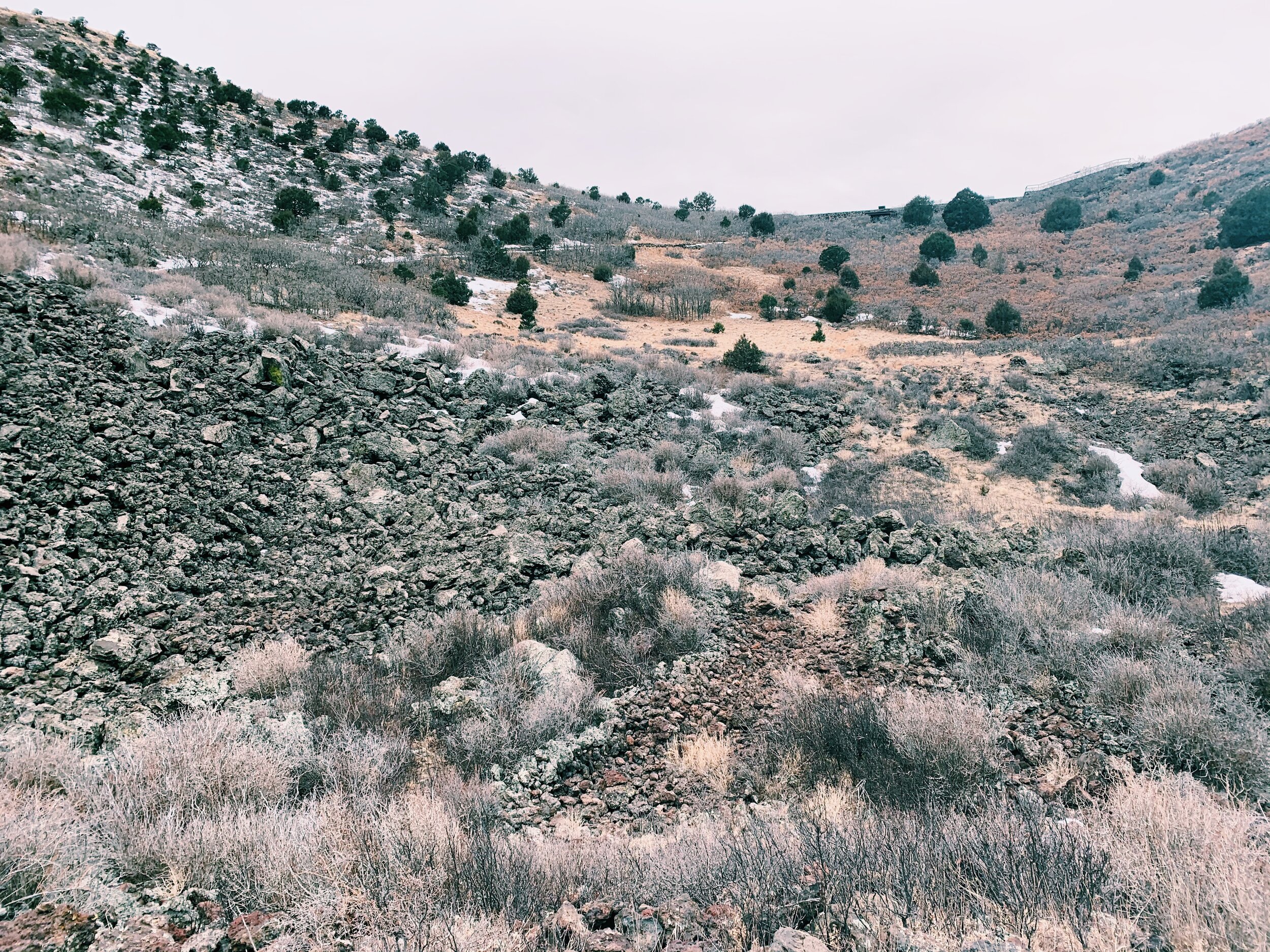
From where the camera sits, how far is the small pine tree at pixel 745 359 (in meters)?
18.6

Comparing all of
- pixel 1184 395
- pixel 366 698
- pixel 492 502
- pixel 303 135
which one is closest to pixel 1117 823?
pixel 366 698

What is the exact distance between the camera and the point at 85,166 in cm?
2203

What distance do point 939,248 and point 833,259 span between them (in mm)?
8110

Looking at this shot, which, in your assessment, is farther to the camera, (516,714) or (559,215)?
(559,215)

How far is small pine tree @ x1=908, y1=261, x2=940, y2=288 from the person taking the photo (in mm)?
33344

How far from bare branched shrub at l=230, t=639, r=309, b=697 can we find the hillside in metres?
0.04

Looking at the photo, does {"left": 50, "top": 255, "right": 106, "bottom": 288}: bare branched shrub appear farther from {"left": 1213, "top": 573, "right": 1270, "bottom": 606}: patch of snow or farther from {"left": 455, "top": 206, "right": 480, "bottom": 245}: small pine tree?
{"left": 455, "top": 206, "right": 480, "bottom": 245}: small pine tree

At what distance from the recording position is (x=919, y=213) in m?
46.6

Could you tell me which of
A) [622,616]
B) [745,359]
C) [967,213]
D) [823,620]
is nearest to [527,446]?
[622,616]

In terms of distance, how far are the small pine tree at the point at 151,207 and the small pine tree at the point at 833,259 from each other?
110 ft

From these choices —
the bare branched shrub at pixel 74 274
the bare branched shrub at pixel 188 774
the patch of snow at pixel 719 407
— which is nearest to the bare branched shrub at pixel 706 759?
the bare branched shrub at pixel 188 774

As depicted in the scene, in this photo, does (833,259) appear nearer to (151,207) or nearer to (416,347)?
(416,347)

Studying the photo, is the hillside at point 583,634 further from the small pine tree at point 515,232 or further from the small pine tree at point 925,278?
the small pine tree at point 925,278

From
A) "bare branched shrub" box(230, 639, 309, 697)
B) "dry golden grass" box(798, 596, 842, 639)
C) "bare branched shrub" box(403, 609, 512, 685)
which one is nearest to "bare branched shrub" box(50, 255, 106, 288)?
"bare branched shrub" box(230, 639, 309, 697)
